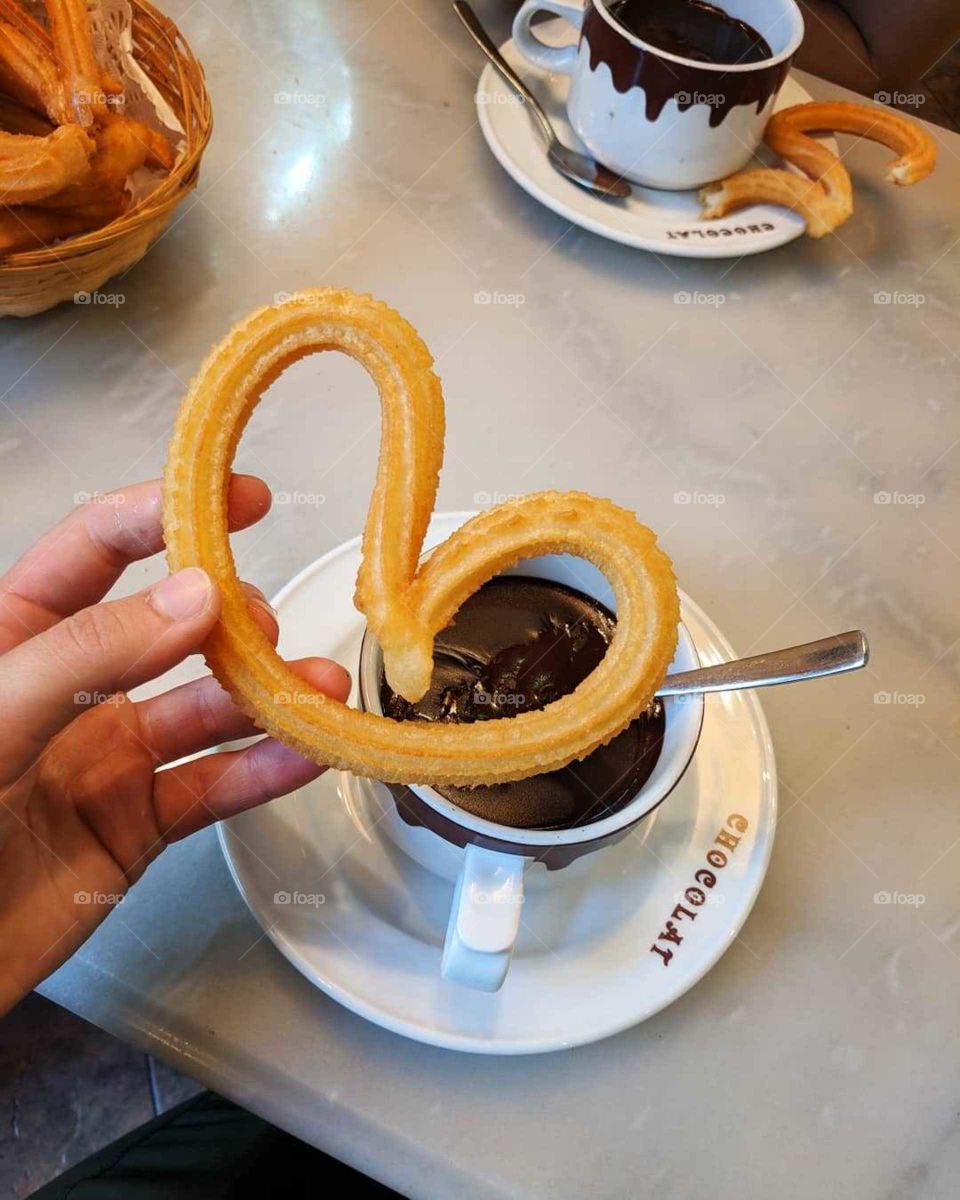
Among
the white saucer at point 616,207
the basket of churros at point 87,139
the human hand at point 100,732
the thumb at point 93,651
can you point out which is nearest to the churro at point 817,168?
the white saucer at point 616,207

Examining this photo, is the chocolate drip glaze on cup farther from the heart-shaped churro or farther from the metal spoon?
the heart-shaped churro

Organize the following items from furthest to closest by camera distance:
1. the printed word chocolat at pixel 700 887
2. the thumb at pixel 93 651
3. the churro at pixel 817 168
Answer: the churro at pixel 817 168, the printed word chocolat at pixel 700 887, the thumb at pixel 93 651

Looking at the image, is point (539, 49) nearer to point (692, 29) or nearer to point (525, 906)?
point (692, 29)

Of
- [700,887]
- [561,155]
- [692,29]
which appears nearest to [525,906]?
[700,887]

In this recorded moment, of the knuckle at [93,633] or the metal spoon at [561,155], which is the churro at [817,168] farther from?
the knuckle at [93,633]

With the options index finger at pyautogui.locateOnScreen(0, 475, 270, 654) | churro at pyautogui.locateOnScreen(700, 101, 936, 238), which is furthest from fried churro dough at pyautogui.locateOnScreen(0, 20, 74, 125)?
churro at pyautogui.locateOnScreen(700, 101, 936, 238)
